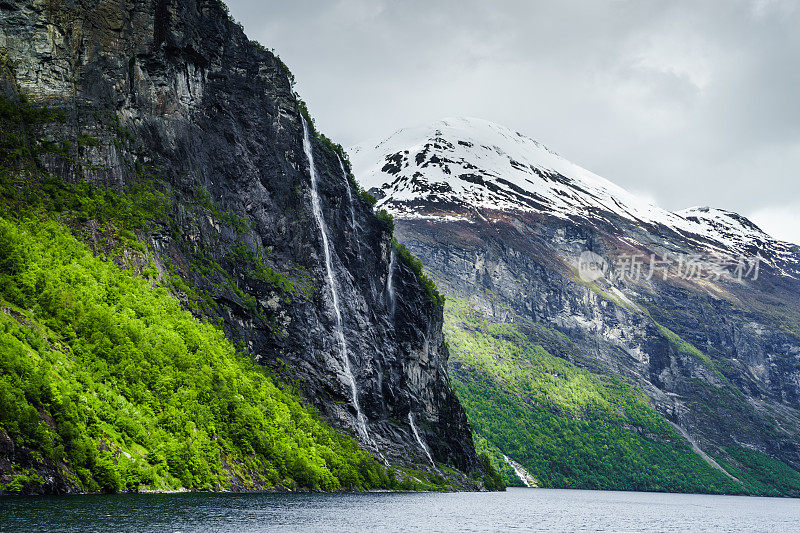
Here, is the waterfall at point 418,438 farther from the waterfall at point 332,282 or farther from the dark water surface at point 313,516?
the dark water surface at point 313,516

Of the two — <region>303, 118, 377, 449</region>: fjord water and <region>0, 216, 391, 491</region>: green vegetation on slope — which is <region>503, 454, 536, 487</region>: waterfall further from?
<region>0, 216, 391, 491</region>: green vegetation on slope

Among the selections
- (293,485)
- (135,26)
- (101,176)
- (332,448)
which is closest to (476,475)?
(332,448)

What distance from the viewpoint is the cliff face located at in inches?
3300

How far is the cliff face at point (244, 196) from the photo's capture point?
8381 centimetres

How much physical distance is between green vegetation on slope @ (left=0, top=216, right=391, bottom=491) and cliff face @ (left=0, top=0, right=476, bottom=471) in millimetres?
7351

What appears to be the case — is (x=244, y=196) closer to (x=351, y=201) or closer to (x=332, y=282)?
(x=332, y=282)

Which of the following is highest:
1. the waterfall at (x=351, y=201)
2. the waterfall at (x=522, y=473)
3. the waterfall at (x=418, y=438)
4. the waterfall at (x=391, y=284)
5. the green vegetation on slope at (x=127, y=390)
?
the waterfall at (x=351, y=201)

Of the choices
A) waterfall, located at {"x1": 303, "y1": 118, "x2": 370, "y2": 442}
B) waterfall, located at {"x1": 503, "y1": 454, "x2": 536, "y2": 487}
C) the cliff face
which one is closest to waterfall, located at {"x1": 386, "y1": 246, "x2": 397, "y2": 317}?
the cliff face

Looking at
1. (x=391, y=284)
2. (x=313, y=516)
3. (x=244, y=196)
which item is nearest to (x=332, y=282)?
(x=244, y=196)

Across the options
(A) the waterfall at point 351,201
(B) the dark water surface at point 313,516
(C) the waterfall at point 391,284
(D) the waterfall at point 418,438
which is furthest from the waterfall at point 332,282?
(C) the waterfall at point 391,284

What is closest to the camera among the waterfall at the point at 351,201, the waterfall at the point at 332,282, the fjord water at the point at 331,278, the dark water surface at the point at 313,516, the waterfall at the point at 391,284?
the dark water surface at the point at 313,516

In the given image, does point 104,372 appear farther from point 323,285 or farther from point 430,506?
point 323,285

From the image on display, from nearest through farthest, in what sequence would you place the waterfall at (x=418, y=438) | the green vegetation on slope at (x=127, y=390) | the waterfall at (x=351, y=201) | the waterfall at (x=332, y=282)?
1. the green vegetation on slope at (x=127, y=390)
2. the waterfall at (x=332, y=282)
3. the waterfall at (x=418, y=438)
4. the waterfall at (x=351, y=201)

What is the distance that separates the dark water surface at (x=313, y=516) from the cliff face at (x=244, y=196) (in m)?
21.4
